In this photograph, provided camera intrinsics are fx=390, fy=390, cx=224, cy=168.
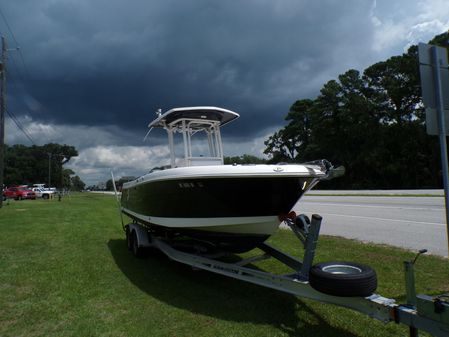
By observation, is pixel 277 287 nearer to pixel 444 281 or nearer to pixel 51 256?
pixel 444 281

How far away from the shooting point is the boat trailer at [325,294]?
10.7ft

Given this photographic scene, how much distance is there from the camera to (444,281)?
5781 mm

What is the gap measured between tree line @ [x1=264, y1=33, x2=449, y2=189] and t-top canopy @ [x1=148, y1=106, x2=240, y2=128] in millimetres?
42180

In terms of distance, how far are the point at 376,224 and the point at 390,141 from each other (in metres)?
41.5

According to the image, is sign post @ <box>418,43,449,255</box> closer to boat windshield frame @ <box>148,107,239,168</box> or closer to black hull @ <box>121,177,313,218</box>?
black hull @ <box>121,177,313,218</box>

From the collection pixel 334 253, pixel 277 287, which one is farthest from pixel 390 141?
pixel 277 287

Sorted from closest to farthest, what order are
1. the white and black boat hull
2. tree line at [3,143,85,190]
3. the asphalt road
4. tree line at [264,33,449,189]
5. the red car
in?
1. the white and black boat hull
2. the asphalt road
3. the red car
4. tree line at [264,33,449,189]
5. tree line at [3,143,85,190]

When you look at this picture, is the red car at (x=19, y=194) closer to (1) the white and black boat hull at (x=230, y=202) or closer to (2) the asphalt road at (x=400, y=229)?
(2) the asphalt road at (x=400, y=229)

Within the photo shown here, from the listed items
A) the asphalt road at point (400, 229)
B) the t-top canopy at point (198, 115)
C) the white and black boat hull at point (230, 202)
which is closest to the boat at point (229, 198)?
the white and black boat hull at point (230, 202)

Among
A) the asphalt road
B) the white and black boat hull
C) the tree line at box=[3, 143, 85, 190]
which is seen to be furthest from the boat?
the tree line at box=[3, 143, 85, 190]

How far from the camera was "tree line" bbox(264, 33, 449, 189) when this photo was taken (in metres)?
47.6

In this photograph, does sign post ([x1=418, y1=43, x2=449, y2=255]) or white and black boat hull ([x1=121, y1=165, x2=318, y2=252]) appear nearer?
sign post ([x1=418, y1=43, x2=449, y2=255])

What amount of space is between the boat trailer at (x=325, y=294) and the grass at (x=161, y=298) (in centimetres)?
35

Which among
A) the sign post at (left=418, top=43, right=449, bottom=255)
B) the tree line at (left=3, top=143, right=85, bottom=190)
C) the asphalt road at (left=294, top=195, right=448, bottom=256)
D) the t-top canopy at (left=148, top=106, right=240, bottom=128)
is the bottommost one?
the asphalt road at (left=294, top=195, right=448, bottom=256)
